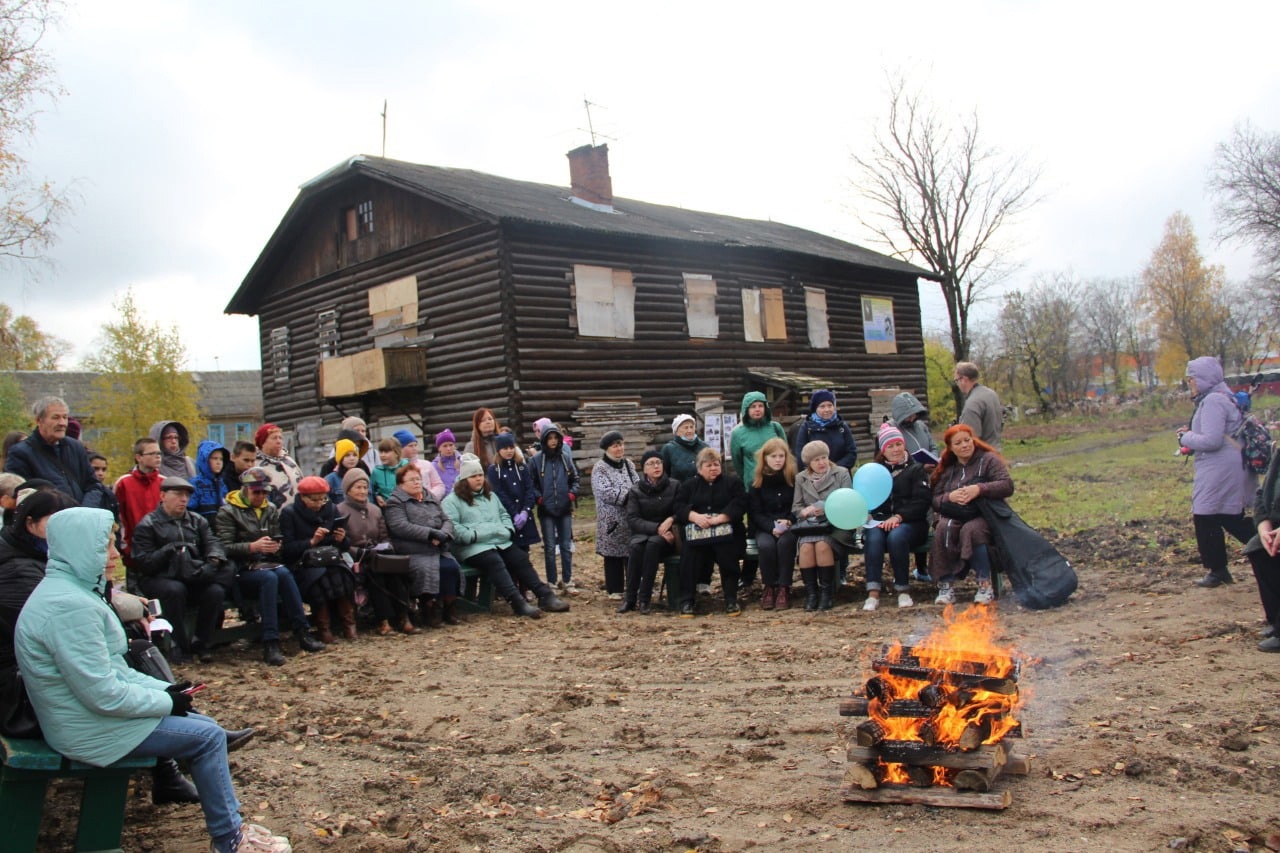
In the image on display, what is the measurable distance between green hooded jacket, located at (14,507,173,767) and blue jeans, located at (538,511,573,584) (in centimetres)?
637

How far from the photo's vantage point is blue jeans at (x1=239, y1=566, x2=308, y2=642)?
23.9ft

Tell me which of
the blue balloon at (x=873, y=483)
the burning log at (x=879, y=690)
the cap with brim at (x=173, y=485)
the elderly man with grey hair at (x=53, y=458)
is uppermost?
the elderly man with grey hair at (x=53, y=458)

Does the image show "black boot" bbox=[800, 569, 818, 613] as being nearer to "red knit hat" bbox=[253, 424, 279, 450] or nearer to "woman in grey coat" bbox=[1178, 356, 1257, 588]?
"woman in grey coat" bbox=[1178, 356, 1257, 588]

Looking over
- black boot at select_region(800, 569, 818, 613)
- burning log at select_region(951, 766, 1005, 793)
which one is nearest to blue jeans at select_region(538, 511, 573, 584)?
black boot at select_region(800, 569, 818, 613)

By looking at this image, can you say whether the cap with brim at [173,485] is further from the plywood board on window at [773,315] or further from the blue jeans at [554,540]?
the plywood board on window at [773,315]

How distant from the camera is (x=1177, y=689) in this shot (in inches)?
190

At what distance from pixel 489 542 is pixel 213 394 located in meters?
53.1

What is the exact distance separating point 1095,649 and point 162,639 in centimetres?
632

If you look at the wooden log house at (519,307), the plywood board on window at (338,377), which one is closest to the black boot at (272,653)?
the wooden log house at (519,307)

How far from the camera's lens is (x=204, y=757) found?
12.0ft

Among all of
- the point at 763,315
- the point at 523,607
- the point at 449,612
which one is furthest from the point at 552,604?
the point at 763,315

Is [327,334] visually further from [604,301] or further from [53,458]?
[53,458]

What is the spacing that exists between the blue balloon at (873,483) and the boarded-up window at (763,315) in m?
14.4

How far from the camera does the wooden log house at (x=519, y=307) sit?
59.4 ft
